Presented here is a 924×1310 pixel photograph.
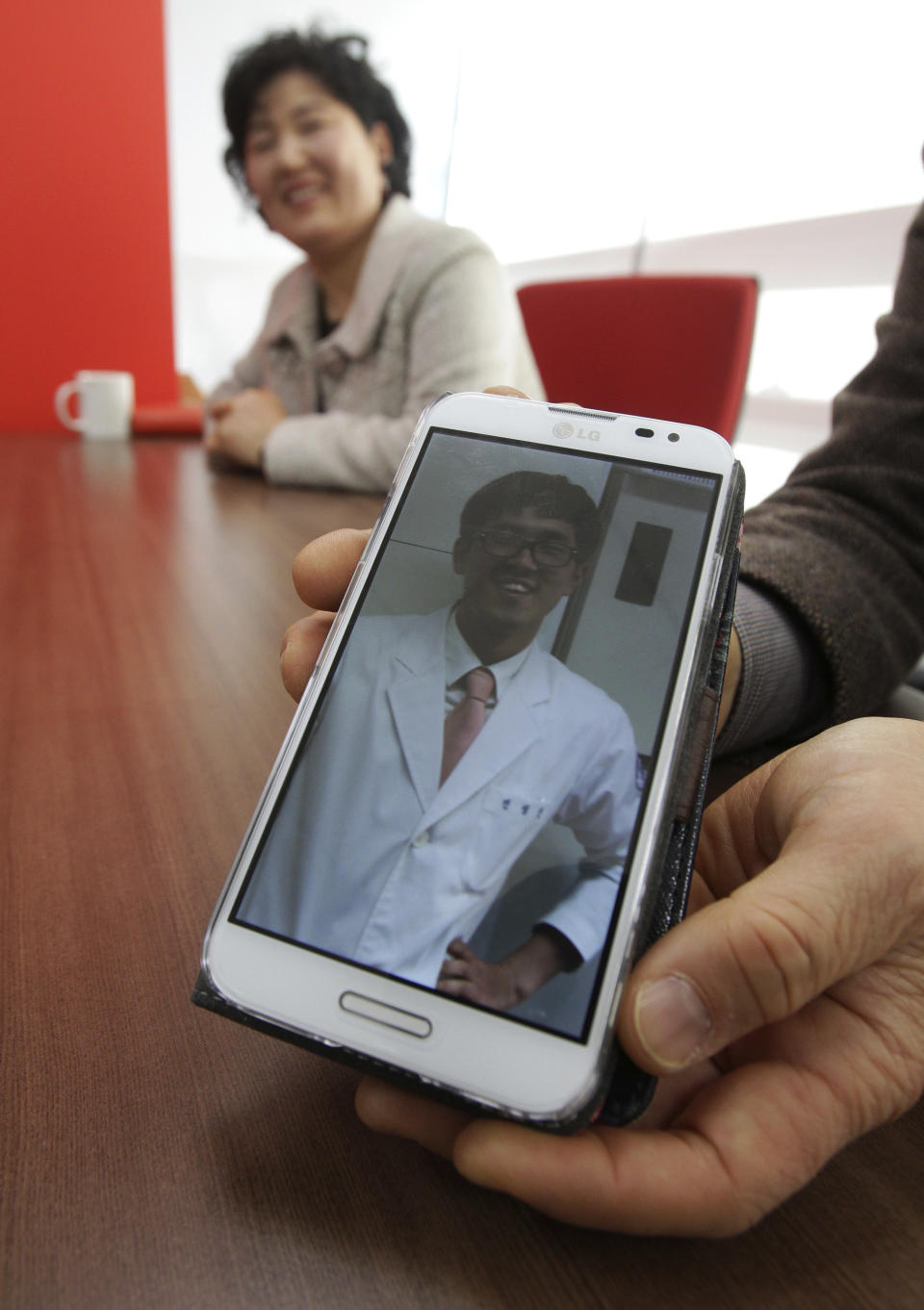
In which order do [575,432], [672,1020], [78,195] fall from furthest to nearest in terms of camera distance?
1. [78,195]
2. [575,432]
3. [672,1020]

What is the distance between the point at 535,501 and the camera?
0.82 ft

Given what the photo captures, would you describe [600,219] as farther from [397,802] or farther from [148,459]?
[397,802]

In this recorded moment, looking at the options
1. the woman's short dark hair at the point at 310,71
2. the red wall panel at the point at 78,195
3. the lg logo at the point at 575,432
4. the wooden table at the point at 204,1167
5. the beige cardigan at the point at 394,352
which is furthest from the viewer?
the red wall panel at the point at 78,195

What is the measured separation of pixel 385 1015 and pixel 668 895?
70 mm

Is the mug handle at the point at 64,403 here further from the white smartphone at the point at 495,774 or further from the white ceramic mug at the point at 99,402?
the white smartphone at the point at 495,774

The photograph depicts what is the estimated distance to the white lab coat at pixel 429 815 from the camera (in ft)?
0.61

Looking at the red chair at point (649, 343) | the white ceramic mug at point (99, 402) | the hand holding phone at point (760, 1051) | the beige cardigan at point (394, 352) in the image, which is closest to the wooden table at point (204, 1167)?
the hand holding phone at point (760, 1051)

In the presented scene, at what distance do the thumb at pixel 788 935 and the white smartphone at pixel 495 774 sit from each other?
0.4 inches

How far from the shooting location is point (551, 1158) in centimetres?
16

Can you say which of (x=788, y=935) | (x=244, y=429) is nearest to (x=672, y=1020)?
(x=788, y=935)

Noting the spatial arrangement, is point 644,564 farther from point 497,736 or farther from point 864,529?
point 864,529

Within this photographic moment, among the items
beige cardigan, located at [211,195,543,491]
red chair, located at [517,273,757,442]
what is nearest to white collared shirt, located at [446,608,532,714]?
beige cardigan, located at [211,195,543,491]

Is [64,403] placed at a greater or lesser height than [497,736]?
lesser

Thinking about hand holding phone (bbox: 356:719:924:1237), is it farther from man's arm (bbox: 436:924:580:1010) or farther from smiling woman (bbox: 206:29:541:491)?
smiling woman (bbox: 206:29:541:491)
